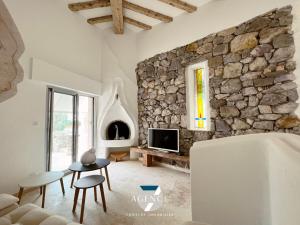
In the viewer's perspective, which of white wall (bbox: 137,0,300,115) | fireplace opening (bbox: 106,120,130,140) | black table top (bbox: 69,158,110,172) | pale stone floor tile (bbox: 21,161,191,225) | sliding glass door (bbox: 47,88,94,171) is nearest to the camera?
pale stone floor tile (bbox: 21,161,191,225)

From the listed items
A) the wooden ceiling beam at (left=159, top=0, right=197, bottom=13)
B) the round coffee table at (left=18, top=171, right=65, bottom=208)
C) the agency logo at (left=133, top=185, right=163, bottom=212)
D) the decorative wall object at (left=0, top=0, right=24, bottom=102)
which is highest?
the wooden ceiling beam at (left=159, top=0, right=197, bottom=13)

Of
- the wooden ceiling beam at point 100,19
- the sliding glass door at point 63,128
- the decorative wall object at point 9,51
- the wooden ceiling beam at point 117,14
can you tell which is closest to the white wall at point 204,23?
the wooden ceiling beam at point 117,14

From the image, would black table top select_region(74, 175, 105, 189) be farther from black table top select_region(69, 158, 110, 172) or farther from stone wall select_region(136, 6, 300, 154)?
stone wall select_region(136, 6, 300, 154)

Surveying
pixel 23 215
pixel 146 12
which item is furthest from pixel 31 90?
pixel 146 12

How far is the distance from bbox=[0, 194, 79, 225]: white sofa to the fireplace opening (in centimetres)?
323

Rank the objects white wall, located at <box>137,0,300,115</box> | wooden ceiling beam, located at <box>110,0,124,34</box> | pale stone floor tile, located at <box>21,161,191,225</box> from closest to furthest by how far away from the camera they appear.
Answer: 1. pale stone floor tile, located at <box>21,161,191,225</box>
2. white wall, located at <box>137,0,300,115</box>
3. wooden ceiling beam, located at <box>110,0,124,34</box>

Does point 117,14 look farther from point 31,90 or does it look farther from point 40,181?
point 40,181

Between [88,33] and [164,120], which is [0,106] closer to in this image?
[88,33]

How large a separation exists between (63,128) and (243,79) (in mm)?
3759

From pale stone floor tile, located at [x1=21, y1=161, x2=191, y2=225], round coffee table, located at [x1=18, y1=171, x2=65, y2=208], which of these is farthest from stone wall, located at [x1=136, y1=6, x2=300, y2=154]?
round coffee table, located at [x1=18, y1=171, x2=65, y2=208]

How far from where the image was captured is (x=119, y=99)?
445 centimetres

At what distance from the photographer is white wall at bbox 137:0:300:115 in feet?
7.92

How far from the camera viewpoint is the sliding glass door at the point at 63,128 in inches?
118

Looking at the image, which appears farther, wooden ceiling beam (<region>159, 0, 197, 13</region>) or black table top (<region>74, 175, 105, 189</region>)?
wooden ceiling beam (<region>159, 0, 197, 13</region>)
